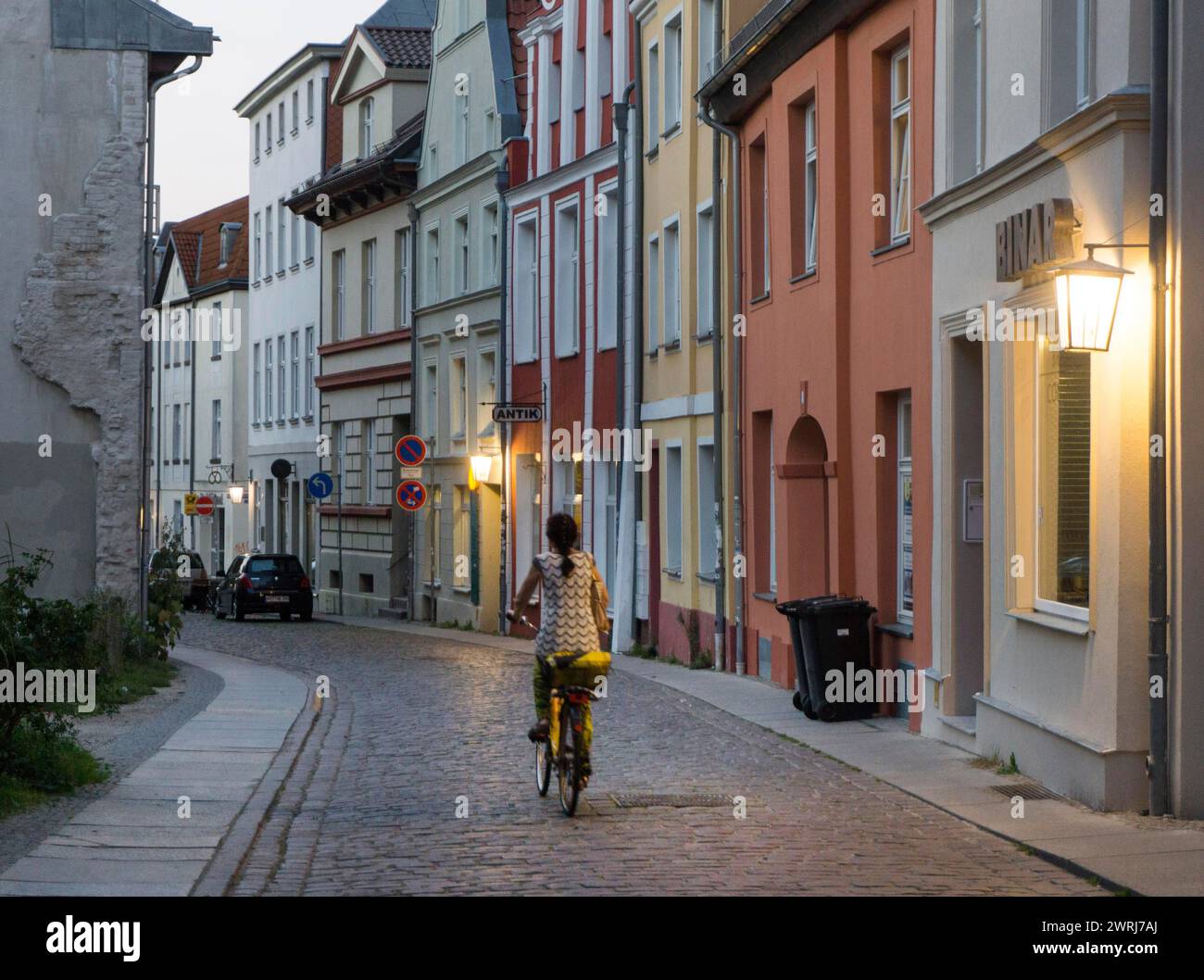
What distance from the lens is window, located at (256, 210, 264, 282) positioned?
191 feet

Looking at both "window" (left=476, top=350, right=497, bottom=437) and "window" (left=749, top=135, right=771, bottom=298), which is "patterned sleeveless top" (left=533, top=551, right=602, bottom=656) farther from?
"window" (left=476, top=350, right=497, bottom=437)

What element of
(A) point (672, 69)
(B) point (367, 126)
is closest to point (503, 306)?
(A) point (672, 69)

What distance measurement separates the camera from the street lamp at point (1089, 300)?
11.0m

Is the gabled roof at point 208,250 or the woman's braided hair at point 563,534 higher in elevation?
the gabled roof at point 208,250

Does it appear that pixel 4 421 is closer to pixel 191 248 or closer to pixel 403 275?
pixel 403 275

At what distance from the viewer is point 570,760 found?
1156cm

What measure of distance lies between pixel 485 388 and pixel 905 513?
22.1 meters

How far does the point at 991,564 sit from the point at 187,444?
2222 inches

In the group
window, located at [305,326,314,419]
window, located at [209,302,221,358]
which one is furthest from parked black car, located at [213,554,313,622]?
window, located at [209,302,221,358]

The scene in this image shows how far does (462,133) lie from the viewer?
40844 millimetres

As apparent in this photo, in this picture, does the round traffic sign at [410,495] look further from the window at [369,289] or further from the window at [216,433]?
the window at [216,433]

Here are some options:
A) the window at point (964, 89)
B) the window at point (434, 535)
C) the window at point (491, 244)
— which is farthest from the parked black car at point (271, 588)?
the window at point (964, 89)

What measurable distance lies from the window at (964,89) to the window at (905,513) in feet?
9.53

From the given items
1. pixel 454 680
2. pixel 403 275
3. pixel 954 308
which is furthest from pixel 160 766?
pixel 403 275
